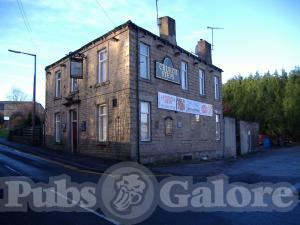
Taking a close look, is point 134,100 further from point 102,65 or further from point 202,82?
point 202,82

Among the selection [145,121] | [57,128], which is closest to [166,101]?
[145,121]

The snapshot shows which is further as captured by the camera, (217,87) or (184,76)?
(217,87)

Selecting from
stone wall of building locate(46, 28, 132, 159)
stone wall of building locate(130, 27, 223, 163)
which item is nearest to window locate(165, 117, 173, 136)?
stone wall of building locate(130, 27, 223, 163)

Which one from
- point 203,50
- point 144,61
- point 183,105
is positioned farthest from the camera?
point 203,50

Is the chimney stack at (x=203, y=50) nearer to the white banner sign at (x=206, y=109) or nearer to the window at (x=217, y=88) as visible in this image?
the window at (x=217, y=88)

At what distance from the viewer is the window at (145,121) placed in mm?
19922

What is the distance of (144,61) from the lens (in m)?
20.8

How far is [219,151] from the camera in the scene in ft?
95.5

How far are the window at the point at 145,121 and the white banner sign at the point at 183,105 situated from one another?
1134 mm

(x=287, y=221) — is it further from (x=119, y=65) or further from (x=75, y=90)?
(x=75, y=90)

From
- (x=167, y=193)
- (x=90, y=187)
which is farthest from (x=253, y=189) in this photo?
(x=90, y=187)

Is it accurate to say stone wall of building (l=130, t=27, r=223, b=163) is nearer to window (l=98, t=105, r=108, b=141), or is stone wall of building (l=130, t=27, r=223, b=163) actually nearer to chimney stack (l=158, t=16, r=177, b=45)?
chimney stack (l=158, t=16, r=177, b=45)

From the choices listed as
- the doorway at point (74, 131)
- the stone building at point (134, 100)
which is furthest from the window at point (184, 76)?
the doorway at point (74, 131)

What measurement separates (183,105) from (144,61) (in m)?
4.75
